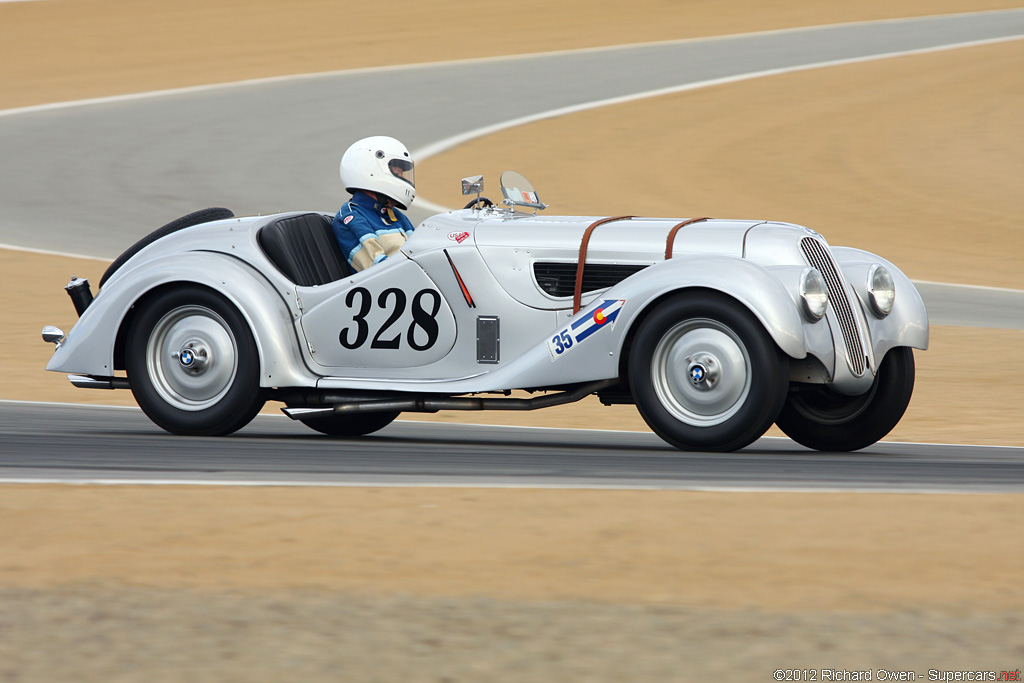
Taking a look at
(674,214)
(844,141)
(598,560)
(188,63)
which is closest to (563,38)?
(188,63)

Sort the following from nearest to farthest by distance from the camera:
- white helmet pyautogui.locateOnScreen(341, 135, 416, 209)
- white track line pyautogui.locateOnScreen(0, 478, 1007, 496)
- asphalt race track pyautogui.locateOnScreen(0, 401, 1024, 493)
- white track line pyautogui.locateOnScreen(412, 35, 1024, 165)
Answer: white track line pyautogui.locateOnScreen(0, 478, 1007, 496) < asphalt race track pyautogui.locateOnScreen(0, 401, 1024, 493) < white helmet pyautogui.locateOnScreen(341, 135, 416, 209) < white track line pyautogui.locateOnScreen(412, 35, 1024, 165)

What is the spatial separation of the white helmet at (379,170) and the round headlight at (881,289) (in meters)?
2.98

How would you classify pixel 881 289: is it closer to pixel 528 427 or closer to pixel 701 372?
pixel 701 372

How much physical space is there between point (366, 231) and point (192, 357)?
136cm

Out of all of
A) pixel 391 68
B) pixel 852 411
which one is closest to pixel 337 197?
pixel 391 68

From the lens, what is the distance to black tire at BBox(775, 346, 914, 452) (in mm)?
8914

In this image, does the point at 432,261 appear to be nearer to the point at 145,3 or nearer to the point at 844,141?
the point at 844,141

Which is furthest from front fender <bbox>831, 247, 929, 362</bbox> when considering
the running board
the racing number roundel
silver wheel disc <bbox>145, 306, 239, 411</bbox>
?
silver wheel disc <bbox>145, 306, 239, 411</bbox>

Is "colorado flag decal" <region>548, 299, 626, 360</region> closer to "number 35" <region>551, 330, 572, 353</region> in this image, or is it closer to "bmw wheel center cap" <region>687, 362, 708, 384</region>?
"number 35" <region>551, 330, 572, 353</region>

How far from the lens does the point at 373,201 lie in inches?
392

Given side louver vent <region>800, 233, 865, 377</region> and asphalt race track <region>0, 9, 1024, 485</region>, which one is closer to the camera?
asphalt race track <region>0, 9, 1024, 485</region>

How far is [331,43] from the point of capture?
141 ft

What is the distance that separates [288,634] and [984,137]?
1090 inches

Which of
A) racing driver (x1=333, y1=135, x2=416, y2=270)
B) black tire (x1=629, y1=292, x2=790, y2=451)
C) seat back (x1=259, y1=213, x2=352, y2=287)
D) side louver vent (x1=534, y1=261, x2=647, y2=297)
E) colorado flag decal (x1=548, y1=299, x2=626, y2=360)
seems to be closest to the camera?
black tire (x1=629, y1=292, x2=790, y2=451)
